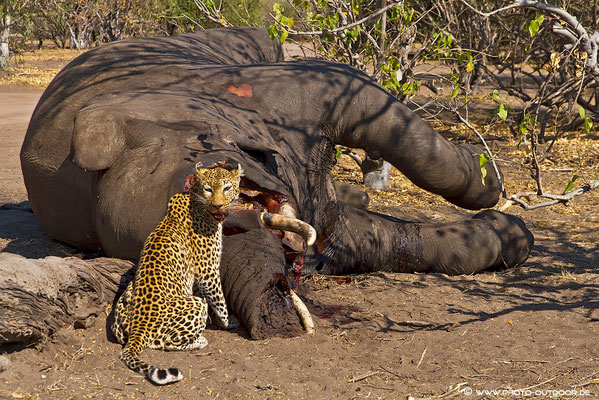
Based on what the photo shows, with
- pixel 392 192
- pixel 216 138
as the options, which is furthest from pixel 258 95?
pixel 392 192

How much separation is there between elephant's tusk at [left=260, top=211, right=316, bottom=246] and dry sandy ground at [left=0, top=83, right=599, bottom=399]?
632mm

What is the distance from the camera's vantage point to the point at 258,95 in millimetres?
5527

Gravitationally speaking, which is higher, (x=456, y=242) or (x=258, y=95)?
(x=258, y=95)

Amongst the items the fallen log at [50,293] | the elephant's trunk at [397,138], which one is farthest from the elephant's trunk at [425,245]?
the fallen log at [50,293]

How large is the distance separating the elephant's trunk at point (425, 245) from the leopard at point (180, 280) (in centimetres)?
185

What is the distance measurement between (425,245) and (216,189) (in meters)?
2.68

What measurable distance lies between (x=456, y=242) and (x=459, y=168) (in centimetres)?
64

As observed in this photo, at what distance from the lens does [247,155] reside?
4.66 metres

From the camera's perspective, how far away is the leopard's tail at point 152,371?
344cm

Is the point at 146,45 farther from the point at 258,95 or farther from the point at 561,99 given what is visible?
the point at 561,99

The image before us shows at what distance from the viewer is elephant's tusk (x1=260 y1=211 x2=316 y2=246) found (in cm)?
411

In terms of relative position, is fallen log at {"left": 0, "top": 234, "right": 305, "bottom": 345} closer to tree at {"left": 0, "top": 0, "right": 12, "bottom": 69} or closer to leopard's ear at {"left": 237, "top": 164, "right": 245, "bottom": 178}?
leopard's ear at {"left": 237, "top": 164, "right": 245, "bottom": 178}

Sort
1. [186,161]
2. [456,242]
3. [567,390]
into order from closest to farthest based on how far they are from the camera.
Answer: [567,390] → [186,161] → [456,242]

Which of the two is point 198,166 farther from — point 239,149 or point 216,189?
point 239,149
